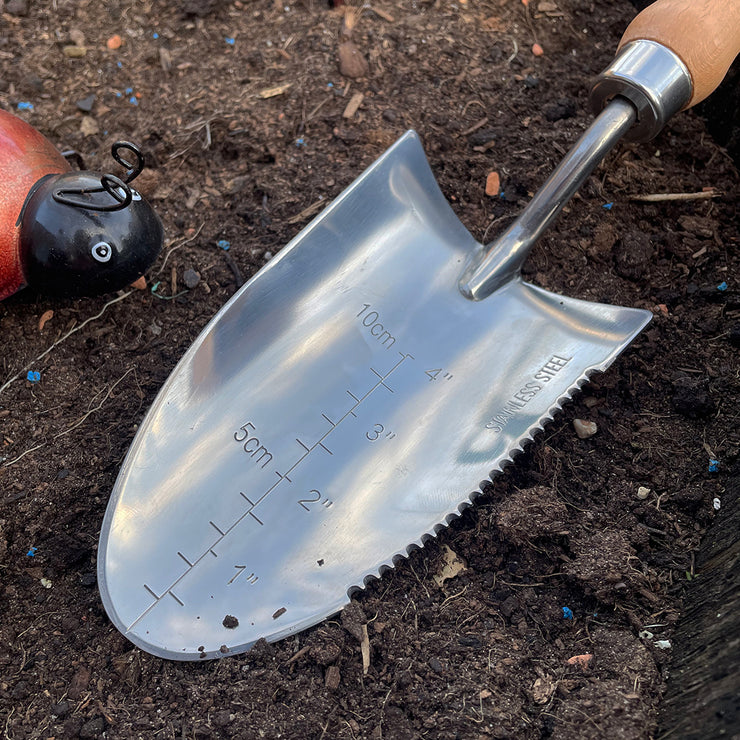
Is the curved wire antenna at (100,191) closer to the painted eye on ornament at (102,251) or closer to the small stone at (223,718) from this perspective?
the painted eye on ornament at (102,251)

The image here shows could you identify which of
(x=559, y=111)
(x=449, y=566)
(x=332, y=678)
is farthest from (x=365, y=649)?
(x=559, y=111)

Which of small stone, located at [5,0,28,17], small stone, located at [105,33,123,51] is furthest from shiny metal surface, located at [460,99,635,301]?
small stone, located at [5,0,28,17]

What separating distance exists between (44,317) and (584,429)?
106 cm

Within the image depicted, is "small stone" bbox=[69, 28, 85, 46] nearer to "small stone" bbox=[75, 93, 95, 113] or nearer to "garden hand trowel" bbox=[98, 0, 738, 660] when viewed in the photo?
"small stone" bbox=[75, 93, 95, 113]

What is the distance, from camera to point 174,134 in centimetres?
169

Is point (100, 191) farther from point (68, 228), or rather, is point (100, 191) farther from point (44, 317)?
point (44, 317)

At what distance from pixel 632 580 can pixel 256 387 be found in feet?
2.19

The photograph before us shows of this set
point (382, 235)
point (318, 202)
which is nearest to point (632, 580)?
point (382, 235)

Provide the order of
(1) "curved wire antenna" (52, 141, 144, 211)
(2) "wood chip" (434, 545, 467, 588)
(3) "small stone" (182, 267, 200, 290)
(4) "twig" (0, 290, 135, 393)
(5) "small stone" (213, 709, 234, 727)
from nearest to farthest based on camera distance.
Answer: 1. (5) "small stone" (213, 709, 234, 727)
2. (2) "wood chip" (434, 545, 467, 588)
3. (1) "curved wire antenna" (52, 141, 144, 211)
4. (4) "twig" (0, 290, 135, 393)
5. (3) "small stone" (182, 267, 200, 290)

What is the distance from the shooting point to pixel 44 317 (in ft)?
4.80

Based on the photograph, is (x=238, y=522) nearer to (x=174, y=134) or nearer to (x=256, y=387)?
(x=256, y=387)

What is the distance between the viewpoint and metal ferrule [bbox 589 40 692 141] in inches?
51.6

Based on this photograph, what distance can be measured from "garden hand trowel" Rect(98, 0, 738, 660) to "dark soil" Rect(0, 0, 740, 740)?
0.28ft

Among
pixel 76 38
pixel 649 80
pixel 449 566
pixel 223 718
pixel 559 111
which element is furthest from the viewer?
pixel 76 38
